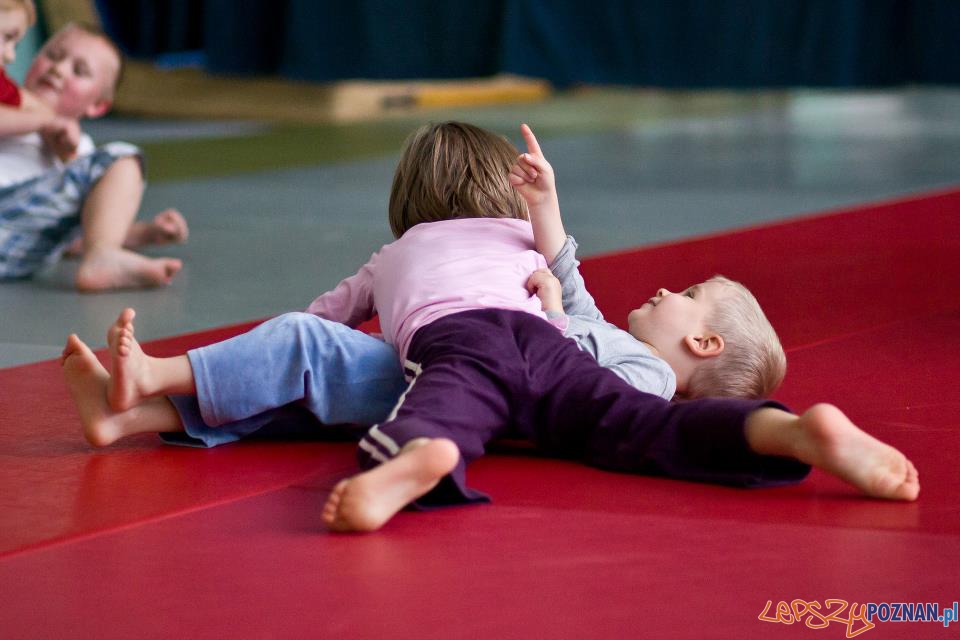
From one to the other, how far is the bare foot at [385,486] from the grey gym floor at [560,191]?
92 centimetres

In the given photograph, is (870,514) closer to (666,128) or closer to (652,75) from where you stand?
(652,75)

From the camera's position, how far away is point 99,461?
1434mm

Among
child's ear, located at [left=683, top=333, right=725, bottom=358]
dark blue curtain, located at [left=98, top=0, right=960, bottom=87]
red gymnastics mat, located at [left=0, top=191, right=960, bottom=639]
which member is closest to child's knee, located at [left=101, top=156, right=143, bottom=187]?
red gymnastics mat, located at [left=0, top=191, right=960, bottom=639]

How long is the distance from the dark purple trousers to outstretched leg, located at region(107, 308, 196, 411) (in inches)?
10.2

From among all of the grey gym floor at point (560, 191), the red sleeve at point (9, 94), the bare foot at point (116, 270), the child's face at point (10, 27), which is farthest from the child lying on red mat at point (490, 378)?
the child's face at point (10, 27)

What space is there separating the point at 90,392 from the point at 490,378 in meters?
0.45

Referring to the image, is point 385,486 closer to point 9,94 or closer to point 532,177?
point 532,177

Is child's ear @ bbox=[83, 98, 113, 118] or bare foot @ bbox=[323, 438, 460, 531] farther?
child's ear @ bbox=[83, 98, 113, 118]

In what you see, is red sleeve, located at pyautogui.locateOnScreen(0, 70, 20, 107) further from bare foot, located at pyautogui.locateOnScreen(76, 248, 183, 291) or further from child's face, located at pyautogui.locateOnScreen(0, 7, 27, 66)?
bare foot, located at pyautogui.locateOnScreen(76, 248, 183, 291)

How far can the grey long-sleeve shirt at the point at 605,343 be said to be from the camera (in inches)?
58.9

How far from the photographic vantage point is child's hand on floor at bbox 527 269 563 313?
1529mm

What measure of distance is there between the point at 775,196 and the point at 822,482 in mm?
2472

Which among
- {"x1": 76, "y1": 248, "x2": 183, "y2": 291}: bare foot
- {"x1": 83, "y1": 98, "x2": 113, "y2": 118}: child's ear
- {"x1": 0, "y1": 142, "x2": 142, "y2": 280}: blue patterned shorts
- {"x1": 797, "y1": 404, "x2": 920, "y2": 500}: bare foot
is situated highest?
{"x1": 83, "y1": 98, "x2": 113, "y2": 118}: child's ear

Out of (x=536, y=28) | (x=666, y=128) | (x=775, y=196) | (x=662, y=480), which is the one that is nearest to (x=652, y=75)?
(x=536, y=28)
